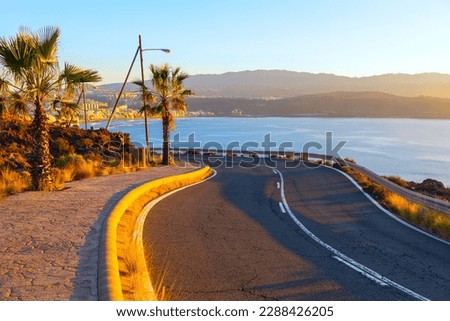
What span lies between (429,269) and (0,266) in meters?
6.84

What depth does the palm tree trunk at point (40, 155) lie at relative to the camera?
12023 millimetres

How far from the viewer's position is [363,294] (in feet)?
18.9

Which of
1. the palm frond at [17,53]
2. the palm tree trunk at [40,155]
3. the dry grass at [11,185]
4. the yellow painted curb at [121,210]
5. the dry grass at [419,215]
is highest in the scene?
the palm frond at [17,53]

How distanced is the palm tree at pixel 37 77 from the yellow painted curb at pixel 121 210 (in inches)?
110

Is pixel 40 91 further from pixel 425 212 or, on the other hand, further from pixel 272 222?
pixel 425 212

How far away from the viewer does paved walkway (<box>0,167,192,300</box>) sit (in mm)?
5113

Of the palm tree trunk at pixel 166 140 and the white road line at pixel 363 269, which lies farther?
Result: the palm tree trunk at pixel 166 140

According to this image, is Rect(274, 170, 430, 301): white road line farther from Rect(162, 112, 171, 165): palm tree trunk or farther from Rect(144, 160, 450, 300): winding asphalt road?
Rect(162, 112, 171, 165): palm tree trunk

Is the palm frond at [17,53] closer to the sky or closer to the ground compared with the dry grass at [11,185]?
closer to the sky

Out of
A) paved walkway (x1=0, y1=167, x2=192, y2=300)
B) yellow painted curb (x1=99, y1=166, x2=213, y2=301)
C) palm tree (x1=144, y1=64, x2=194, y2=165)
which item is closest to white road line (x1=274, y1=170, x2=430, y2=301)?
yellow painted curb (x1=99, y1=166, x2=213, y2=301)

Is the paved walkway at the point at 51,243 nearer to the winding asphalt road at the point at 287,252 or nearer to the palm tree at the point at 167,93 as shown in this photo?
the winding asphalt road at the point at 287,252

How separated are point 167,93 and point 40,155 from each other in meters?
14.5

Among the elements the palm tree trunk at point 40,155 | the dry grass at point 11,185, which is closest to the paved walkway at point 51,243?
the dry grass at point 11,185
